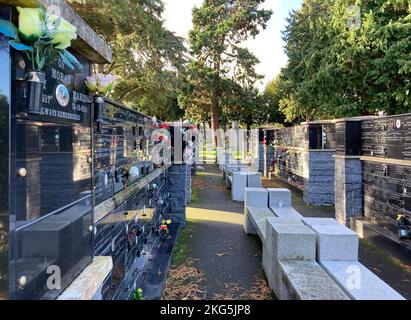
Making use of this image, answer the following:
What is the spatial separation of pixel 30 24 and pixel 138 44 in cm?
1552

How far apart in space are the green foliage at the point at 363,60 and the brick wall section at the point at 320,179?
6.11m

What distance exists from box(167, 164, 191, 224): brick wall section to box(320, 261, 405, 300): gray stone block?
5234 mm

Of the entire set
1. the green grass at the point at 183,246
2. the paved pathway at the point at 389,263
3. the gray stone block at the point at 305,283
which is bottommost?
the paved pathway at the point at 389,263

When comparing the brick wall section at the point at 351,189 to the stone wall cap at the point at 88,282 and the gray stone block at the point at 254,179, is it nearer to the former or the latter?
the gray stone block at the point at 254,179

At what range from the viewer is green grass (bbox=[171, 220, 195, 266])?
663 cm

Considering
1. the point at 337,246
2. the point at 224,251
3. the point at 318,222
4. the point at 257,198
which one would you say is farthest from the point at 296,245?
the point at 257,198

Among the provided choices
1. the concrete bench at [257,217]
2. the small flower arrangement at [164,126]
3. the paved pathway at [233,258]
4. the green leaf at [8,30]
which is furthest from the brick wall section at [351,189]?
the green leaf at [8,30]

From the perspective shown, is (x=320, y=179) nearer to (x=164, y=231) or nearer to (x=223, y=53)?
(x=164, y=231)

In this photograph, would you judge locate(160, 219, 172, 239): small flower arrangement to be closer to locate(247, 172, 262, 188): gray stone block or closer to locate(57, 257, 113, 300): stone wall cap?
locate(57, 257, 113, 300): stone wall cap

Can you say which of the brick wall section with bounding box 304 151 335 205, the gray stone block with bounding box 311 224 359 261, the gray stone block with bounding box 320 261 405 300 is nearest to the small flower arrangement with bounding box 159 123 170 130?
the gray stone block with bounding box 311 224 359 261

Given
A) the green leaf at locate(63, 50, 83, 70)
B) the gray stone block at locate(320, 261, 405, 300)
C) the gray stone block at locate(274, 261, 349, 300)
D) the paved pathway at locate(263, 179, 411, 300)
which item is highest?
the green leaf at locate(63, 50, 83, 70)

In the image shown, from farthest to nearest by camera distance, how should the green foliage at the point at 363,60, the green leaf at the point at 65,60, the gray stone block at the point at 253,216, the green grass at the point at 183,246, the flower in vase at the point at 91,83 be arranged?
the green foliage at the point at 363,60
the gray stone block at the point at 253,216
the green grass at the point at 183,246
the flower in vase at the point at 91,83
the green leaf at the point at 65,60

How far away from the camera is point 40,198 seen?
2.11 metres

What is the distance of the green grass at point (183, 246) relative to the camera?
21.7ft
